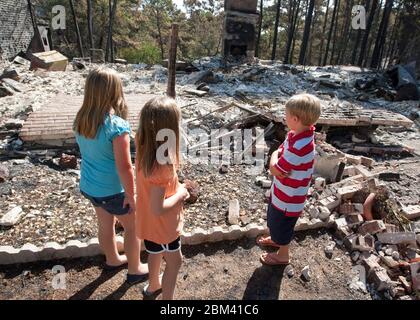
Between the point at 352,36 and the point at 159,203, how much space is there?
37660mm

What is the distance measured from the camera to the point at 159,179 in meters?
1.98

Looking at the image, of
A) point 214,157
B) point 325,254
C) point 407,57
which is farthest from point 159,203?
point 407,57

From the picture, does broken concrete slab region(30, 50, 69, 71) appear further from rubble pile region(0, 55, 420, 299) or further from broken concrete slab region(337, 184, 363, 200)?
broken concrete slab region(337, 184, 363, 200)

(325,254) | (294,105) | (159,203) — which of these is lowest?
(325,254)

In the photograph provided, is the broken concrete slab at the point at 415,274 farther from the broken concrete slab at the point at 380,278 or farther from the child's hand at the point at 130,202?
the child's hand at the point at 130,202

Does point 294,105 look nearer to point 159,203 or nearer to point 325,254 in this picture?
point 159,203

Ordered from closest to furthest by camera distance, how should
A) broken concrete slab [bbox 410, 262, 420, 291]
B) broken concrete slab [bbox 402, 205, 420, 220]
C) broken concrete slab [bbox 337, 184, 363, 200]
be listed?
broken concrete slab [bbox 410, 262, 420, 291] → broken concrete slab [bbox 402, 205, 420, 220] → broken concrete slab [bbox 337, 184, 363, 200]

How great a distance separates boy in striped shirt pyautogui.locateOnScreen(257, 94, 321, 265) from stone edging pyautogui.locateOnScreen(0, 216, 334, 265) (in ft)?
2.41

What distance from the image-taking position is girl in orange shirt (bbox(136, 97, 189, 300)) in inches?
77.5

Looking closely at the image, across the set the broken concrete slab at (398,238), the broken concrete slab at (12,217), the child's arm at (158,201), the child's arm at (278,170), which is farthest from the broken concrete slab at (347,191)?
the broken concrete slab at (12,217)

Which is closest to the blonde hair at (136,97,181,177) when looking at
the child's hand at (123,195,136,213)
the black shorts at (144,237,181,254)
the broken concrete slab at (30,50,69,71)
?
the child's hand at (123,195,136,213)

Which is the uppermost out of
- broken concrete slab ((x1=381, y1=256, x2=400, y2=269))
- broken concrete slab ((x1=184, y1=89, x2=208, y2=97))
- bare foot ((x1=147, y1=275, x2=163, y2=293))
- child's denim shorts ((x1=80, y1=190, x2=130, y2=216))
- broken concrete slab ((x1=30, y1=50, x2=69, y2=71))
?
child's denim shorts ((x1=80, y1=190, x2=130, y2=216))
